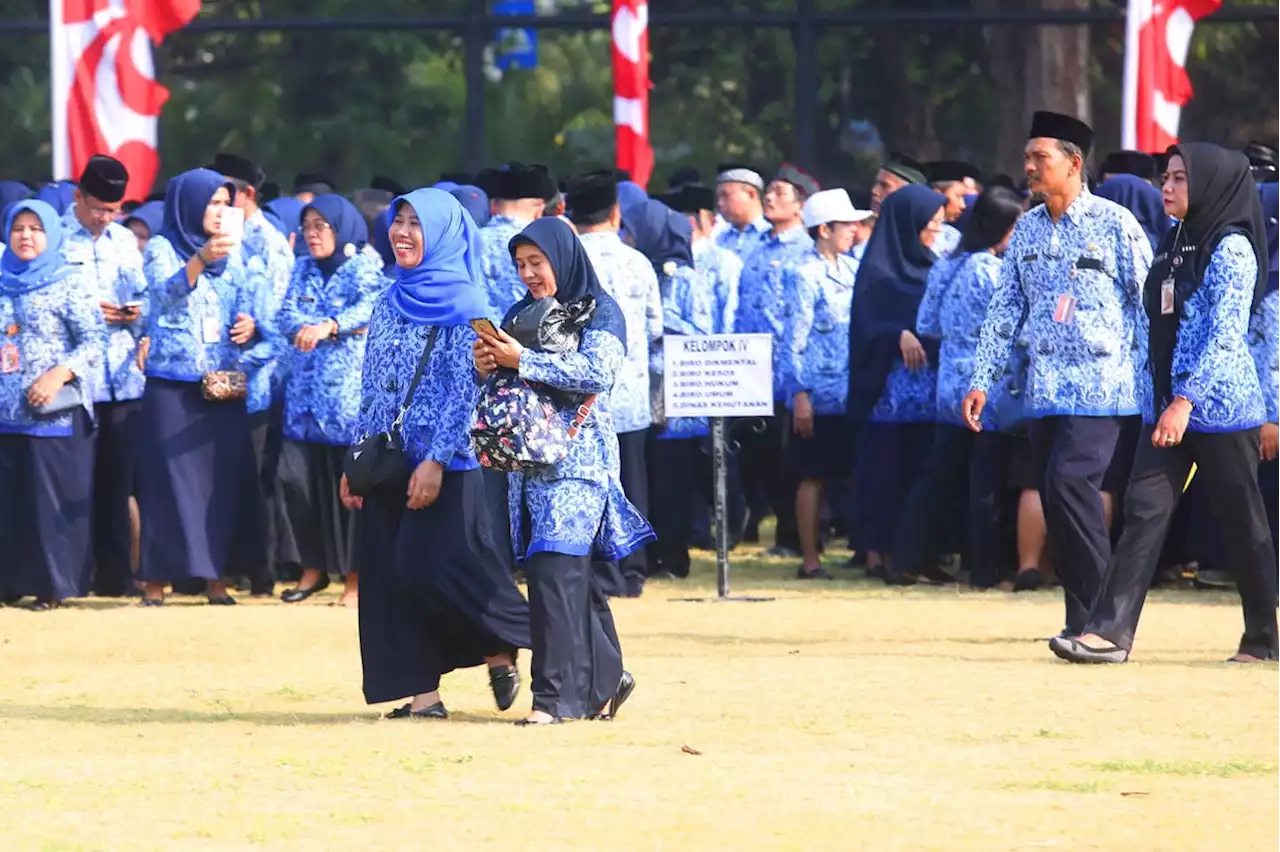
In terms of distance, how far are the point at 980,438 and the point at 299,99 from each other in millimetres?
9812

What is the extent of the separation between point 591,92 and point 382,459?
43.3 feet

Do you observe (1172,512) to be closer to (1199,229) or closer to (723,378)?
(1199,229)


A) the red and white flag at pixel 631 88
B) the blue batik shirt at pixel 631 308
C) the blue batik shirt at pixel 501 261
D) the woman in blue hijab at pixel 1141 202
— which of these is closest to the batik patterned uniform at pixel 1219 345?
the woman in blue hijab at pixel 1141 202

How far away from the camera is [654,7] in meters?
21.4

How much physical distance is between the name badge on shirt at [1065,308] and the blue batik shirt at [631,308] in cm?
297

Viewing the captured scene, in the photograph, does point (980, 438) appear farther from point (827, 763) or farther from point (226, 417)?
point (827, 763)

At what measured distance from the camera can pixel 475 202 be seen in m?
14.3

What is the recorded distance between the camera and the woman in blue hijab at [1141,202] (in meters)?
13.8

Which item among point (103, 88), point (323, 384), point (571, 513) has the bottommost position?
point (571, 513)

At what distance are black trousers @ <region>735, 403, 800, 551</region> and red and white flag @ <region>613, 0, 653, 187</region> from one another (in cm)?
353

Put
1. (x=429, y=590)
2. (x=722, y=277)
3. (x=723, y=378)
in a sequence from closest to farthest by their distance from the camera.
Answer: (x=429, y=590) < (x=723, y=378) < (x=722, y=277)

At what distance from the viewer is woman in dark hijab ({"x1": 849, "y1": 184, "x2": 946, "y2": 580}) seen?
14.6 meters

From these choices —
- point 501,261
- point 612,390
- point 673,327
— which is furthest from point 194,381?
point 612,390

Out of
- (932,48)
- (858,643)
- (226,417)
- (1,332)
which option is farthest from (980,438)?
(932,48)
